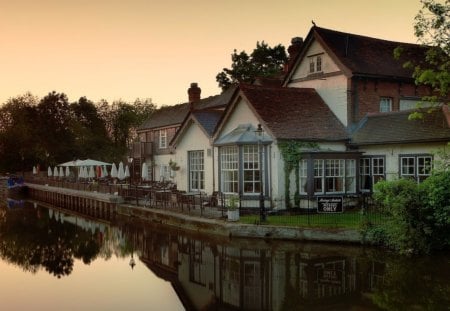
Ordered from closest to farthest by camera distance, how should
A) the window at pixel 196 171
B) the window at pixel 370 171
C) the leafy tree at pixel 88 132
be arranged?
the window at pixel 370 171 → the window at pixel 196 171 → the leafy tree at pixel 88 132

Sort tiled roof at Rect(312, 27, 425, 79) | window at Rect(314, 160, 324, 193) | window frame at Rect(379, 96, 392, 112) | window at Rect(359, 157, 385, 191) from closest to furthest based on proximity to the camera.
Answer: window at Rect(314, 160, 324, 193) < window at Rect(359, 157, 385, 191) < tiled roof at Rect(312, 27, 425, 79) < window frame at Rect(379, 96, 392, 112)

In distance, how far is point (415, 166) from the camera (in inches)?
1000

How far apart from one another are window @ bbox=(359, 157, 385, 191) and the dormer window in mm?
6758

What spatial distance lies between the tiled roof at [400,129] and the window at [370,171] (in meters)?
1.08

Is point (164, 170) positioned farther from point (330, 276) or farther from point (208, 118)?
point (330, 276)

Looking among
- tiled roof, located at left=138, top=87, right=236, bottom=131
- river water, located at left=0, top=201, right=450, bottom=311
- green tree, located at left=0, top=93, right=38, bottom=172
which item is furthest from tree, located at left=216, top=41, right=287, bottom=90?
river water, located at left=0, top=201, right=450, bottom=311

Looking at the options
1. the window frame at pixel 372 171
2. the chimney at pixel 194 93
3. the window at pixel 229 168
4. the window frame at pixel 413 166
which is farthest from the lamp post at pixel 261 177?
the chimney at pixel 194 93

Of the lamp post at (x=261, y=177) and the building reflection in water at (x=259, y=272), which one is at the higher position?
the lamp post at (x=261, y=177)

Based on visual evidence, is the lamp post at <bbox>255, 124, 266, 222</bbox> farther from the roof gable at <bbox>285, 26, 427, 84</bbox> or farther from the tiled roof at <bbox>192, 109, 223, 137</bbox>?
the roof gable at <bbox>285, 26, 427, 84</bbox>

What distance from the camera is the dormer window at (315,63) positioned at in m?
31.4

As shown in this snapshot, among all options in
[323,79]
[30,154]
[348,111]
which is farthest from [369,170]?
[30,154]

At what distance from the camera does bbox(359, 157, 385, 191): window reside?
1073 inches

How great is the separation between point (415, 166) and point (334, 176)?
13.4 ft

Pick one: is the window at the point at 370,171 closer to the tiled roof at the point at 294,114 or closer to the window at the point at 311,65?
the tiled roof at the point at 294,114
